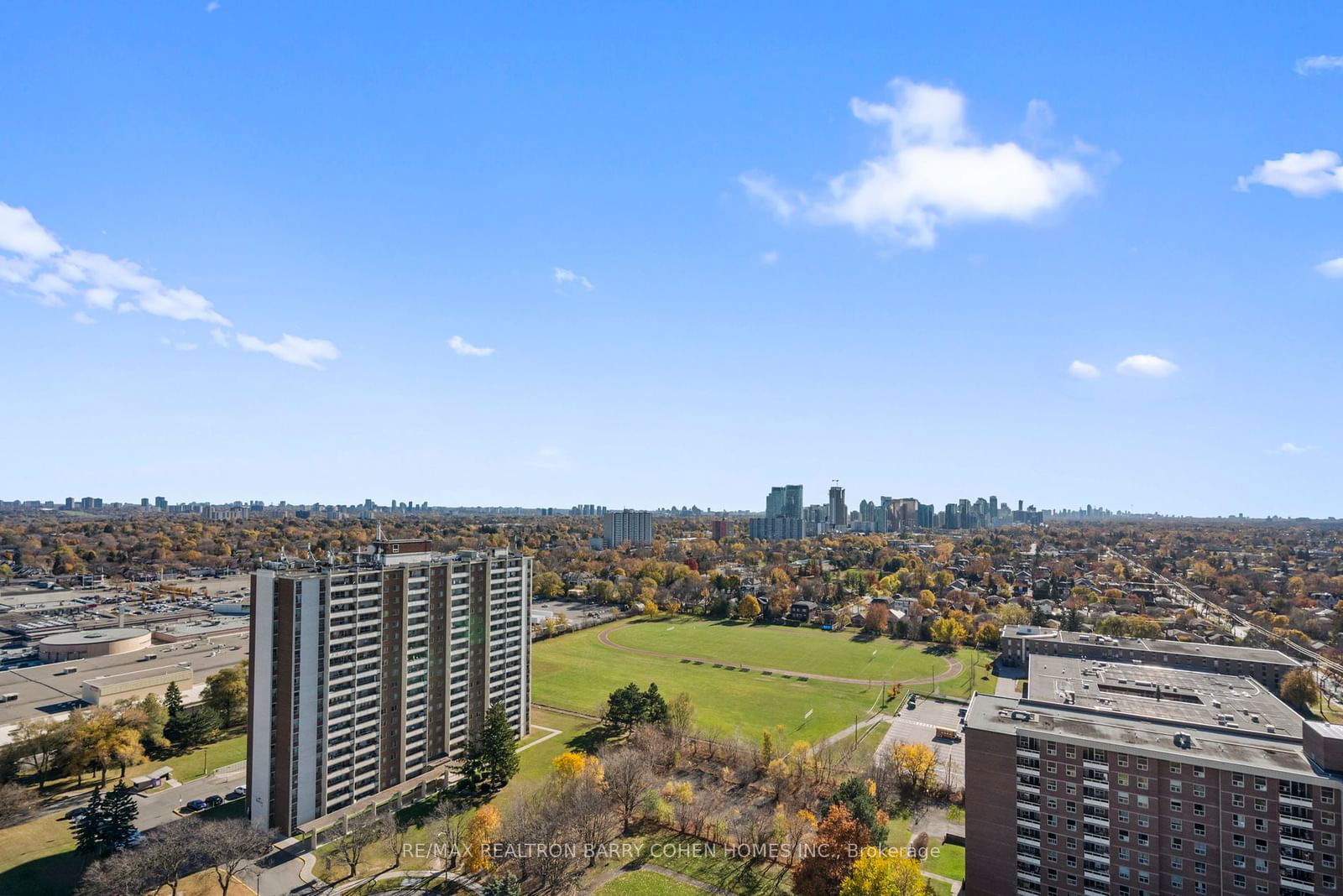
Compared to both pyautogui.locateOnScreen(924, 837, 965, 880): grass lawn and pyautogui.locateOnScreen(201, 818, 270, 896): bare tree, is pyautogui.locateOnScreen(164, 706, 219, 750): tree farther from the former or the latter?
pyautogui.locateOnScreen(924, 837, 965, 880): grass lawn

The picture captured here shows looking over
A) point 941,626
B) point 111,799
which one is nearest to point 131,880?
point 111,799

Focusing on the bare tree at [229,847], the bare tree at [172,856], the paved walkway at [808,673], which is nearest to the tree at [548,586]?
the paved walkway at [808,673]

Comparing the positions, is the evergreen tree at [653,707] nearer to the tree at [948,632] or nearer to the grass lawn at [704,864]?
the grass lawn at [704,864]

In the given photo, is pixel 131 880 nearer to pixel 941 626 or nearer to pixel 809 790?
pixel 809 790

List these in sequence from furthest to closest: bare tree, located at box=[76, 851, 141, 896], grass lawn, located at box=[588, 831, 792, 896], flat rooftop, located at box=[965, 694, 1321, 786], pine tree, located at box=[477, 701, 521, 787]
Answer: pine tree, located at box=[477, 701, 521, 787] < grass lawn, located at box=[588, 831, 792, 896] < bare tree, located at box=[76, 851, 141, 896] < flat rooftop, located at box=[965, 694, 1321, 786]

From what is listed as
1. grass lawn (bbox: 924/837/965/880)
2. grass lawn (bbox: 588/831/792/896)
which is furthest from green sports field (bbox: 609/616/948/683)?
grass lawn (bbox: 588/831/792/896)

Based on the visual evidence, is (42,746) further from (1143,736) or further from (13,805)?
(1143,736)
